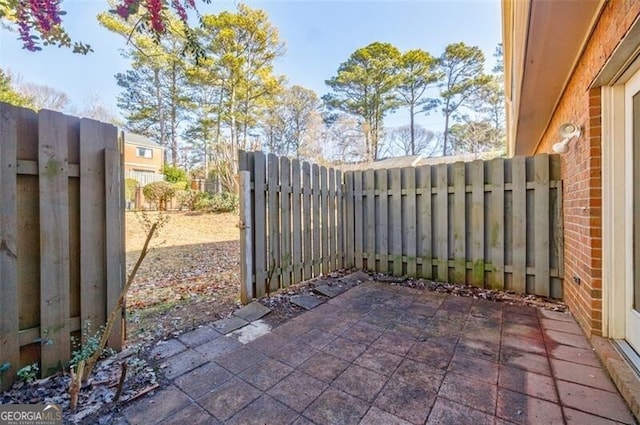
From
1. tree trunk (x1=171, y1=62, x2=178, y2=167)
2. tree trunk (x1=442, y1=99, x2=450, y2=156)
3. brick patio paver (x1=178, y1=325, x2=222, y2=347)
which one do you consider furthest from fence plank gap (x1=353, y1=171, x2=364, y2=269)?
tree trunk (x1=442, y1=99, x2=450, y2=156)

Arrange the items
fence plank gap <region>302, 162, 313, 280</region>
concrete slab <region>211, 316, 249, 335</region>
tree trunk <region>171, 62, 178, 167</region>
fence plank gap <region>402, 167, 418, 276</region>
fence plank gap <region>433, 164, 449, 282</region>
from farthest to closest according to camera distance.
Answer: tree trunk <region>171, 62, 178, 167</region>
fence plank gap <region>402, 167, 418, 276</region>
fence plank gap <region>433, 164, 449, 282</region>
fence plank gap <region>302, 162, 313, 280</region>
concrete slab <region>211, 316, 249, 335</region>

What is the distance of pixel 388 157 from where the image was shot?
1997cm

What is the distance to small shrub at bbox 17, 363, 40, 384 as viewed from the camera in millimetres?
1579

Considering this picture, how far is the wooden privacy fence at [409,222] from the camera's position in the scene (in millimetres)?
3152

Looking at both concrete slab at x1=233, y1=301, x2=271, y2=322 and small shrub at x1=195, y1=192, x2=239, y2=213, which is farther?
small shrub at x1=195, y1=192, x2=239, y2=213

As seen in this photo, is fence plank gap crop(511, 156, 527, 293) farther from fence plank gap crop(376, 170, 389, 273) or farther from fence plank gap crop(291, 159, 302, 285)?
fence plank gap crop(291, 159, 302, 285)

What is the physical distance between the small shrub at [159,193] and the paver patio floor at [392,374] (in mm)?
10206

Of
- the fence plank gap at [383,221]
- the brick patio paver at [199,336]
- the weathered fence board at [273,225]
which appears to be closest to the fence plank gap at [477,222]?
the fence plank gap at [383,221]

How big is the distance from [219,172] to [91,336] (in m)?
11.8

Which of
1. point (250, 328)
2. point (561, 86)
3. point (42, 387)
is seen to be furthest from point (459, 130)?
point (42, 387)

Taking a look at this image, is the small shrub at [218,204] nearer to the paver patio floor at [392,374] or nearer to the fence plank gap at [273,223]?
the fence plank gap at [273,223]

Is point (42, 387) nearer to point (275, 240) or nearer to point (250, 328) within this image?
point (250, 328)

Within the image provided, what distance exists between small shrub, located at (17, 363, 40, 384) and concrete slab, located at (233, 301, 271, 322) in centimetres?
137

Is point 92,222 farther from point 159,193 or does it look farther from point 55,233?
point 159,193
